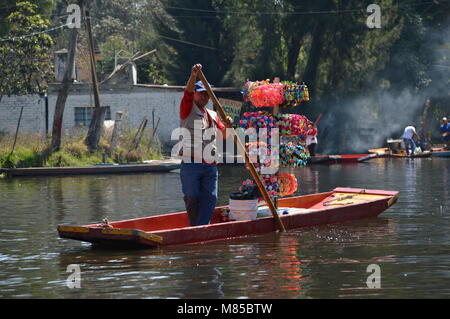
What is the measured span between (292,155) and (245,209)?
142 centimetres

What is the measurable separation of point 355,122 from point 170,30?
34.8 ft

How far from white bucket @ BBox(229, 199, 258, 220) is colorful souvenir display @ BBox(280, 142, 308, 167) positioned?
3.63 ft

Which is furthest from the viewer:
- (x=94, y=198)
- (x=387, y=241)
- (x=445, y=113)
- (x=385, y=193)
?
A: (x=445, y=113)

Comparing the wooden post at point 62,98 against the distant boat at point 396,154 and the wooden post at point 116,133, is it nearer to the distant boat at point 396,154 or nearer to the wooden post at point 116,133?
the wooden post at point 116,133

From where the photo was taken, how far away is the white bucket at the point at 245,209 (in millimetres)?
13641

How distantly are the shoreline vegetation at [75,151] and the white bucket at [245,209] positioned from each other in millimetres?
16110

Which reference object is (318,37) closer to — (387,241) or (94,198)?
(94,198)

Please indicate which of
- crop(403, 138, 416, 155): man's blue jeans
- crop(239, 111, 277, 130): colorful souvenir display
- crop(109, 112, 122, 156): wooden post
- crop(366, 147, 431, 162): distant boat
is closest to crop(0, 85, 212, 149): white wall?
crop(109, 112, 122, 156): wooden post

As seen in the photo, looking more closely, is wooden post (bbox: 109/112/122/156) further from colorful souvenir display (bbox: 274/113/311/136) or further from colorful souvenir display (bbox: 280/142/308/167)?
colorful souvenir display (bbox: 274/113/311/136)

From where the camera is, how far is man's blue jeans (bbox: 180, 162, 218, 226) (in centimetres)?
1238

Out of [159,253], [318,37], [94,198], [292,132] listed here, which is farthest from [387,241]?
[318,37]

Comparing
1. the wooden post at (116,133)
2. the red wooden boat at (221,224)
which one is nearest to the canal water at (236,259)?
the red wooden boat at (221,224)

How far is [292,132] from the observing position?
46.5 ft
